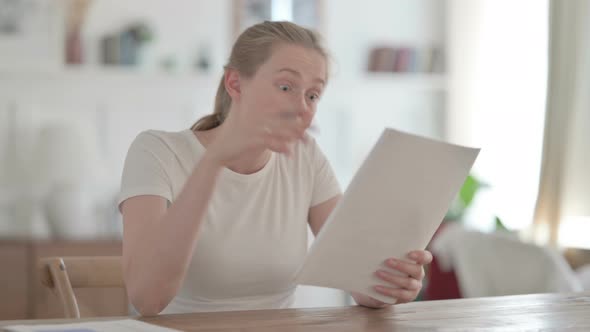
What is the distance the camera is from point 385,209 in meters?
1.56

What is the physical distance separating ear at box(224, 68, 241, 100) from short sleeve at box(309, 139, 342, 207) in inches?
9.8

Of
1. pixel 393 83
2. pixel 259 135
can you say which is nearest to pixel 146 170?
pixel 259 135

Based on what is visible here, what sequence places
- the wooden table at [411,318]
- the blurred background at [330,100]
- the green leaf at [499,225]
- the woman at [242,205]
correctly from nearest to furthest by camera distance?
the wooden table at [411,318] < the woman at [242,205] < the blurred background at [330,100] < the green leaf at [499,225]

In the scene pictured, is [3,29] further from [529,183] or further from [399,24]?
[529,183]

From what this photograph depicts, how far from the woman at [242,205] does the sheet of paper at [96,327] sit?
0.15m

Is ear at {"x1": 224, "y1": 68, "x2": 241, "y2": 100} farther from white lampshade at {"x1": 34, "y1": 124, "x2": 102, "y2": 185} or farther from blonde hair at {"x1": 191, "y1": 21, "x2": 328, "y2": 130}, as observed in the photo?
white lampshade at {"x1": 34, "y1": 124, "x2": 102, "y2": 185}

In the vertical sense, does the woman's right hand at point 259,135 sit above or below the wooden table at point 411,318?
above

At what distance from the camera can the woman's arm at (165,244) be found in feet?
4.97

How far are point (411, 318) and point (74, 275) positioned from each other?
0.71 metres

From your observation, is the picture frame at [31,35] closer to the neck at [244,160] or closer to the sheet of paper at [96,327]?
the neck at [244,160]

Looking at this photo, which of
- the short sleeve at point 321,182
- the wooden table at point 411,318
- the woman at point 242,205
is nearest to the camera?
the wooden table at point 411,318

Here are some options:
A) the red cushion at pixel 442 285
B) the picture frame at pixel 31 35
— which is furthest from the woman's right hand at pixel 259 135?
the picture frame at pixel 31 35

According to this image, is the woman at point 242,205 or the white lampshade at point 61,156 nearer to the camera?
the woman at point 242,205

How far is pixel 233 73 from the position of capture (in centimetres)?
192
